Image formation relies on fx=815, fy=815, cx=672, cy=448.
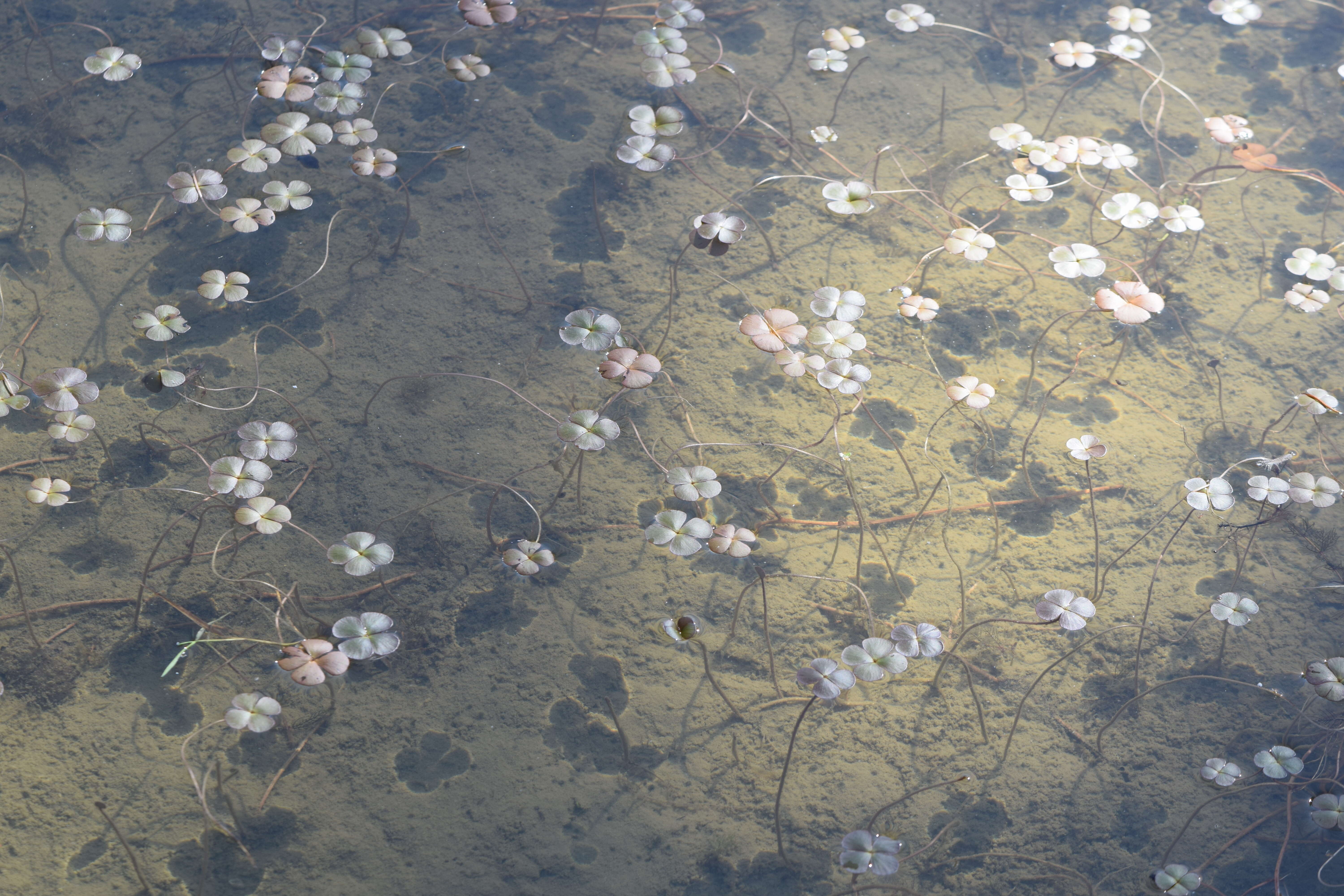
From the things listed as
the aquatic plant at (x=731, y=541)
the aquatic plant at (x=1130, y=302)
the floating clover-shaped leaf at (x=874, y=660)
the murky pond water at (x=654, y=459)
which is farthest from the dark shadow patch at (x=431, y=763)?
the aquatic plant at (x=1130, y=302)

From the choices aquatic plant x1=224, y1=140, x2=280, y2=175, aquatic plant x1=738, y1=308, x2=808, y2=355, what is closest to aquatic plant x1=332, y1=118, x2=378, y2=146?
aquatic plant x1=224, y1=140, x2=280, y2=175

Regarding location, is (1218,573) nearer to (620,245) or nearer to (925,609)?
(925,609)

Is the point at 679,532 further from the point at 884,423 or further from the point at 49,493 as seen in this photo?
the point at 49,493

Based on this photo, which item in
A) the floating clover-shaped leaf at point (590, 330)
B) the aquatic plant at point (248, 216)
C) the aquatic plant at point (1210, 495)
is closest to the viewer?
the aquatic plant at point (1210, 495)

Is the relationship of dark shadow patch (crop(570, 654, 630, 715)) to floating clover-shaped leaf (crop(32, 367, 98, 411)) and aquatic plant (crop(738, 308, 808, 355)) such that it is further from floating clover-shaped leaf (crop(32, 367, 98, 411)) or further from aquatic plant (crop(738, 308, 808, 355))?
floating clover-shaped leaf (crop(32, 367, 98, 411))

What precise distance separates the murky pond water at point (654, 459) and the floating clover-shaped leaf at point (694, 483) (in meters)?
0.07

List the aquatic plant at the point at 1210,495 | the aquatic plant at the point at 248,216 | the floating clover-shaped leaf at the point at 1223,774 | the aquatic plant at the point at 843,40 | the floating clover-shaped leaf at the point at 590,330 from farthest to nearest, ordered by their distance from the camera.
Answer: the aquatic plant at the point at 843,40
the aquatic plant at the point at 248,216
the floating clover-shaped leaf at the point at 590,330
the aquatic plant at the point at 1210,495
the floating clover-shaped leaf at the point at 1223,774

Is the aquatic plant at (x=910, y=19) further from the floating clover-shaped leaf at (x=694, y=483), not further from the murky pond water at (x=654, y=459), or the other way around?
the floating clover-shaped leaf at (x=694, y=483)

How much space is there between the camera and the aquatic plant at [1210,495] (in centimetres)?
239

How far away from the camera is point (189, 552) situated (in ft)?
7.03

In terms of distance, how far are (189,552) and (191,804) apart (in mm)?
636

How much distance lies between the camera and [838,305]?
2684mm

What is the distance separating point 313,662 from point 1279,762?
240cm

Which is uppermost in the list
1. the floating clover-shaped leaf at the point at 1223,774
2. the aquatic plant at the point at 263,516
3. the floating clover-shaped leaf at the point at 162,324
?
the floating clover-shaped leaf at the point at 162,324
